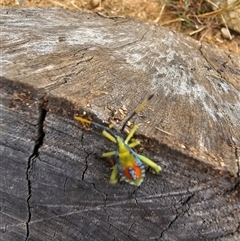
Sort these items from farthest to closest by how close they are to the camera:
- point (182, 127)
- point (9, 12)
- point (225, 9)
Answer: point (225, 9) → point (9, 12) → point (182, 127)

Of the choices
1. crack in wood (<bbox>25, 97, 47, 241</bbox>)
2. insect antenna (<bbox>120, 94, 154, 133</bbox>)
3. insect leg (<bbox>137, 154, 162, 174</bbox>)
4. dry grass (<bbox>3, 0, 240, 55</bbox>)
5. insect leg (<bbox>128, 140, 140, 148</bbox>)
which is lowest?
dry grass (<bbox>3, 0, 240, 55</bbox>)

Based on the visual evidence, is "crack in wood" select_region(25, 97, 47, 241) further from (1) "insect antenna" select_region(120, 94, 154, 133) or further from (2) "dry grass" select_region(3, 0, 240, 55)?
(2) "dry grass" select_region(3, 0, 240, 55)

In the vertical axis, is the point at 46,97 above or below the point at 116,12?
above

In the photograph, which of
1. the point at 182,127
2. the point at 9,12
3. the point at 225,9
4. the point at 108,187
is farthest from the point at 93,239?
the point at 225,9

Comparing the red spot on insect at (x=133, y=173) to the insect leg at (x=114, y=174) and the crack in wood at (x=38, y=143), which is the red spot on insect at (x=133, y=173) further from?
the crack in wood at (x=38, y=143)

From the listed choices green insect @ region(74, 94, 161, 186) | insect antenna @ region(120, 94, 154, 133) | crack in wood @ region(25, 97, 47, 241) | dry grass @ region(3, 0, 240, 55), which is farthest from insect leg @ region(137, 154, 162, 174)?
dry grass @ region(3, 0, 240, 55)

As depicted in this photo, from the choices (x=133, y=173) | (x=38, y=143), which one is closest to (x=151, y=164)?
(x=133, y=173)

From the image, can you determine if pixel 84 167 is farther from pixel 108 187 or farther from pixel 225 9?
pixel 225 9

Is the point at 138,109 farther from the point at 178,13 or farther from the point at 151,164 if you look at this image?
the point at 178,13
